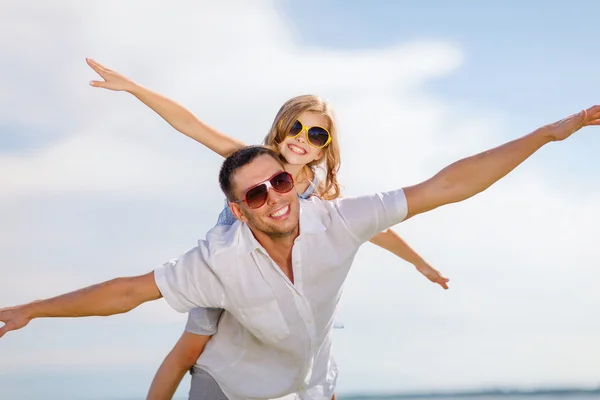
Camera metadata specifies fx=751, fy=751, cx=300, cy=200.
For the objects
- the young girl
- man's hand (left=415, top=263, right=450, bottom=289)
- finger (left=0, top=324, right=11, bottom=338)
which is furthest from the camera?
man's hand (left=415, top=263, right=450, bottom=289)

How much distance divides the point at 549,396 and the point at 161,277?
17880mm

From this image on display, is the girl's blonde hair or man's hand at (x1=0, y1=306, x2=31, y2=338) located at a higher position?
the girl's blonde hair

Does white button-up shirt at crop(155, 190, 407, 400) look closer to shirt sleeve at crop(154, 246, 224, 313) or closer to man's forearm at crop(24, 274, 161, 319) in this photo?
shirt sleeve at crop(154, 246, 224, 313)

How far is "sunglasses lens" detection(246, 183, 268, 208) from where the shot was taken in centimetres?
486

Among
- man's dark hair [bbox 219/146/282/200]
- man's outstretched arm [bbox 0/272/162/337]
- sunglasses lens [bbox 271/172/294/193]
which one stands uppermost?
man's dark hair [bbox 219/146/282/200]

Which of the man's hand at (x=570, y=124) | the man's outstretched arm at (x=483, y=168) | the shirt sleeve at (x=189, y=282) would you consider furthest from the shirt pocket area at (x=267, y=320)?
the man's hand at (x=570, y=124)

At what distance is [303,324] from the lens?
5.03 metres

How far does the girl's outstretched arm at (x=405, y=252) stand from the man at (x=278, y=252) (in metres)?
1.55

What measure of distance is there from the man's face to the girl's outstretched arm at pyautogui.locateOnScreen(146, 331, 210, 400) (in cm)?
99

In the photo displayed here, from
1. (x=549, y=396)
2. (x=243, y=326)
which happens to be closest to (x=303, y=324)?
(x=243, y=326)

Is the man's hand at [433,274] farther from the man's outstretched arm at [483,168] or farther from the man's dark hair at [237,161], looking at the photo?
the man's dark hair at [237,161]

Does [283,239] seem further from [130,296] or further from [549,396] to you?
[549,396]

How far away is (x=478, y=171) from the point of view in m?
4.73

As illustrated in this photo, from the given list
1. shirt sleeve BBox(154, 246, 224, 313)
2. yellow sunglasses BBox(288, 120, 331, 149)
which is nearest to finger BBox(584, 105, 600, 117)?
yellow sunglasses BBox(288, 120, 331, 149)
